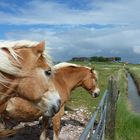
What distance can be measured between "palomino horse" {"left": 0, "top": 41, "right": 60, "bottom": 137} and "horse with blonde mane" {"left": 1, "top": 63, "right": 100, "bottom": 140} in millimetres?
4548

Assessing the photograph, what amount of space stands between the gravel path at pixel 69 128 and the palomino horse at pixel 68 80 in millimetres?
872

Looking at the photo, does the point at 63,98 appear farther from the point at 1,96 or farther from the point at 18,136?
the point at 1,96

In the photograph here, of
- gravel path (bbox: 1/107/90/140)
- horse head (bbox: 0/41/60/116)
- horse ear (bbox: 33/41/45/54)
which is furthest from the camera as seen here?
gravel path (bbox: 1/107/90/140)

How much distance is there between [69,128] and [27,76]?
7.57 m

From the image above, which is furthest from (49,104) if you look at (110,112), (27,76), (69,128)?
(69,128)

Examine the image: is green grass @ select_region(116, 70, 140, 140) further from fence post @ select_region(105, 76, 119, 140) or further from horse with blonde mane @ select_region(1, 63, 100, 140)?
horse with blonde mane @ select_region(1, 63, 100, 140)

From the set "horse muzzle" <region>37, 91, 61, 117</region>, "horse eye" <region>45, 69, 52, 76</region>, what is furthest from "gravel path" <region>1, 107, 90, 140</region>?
"horse eye" <region>45, 69, 52, 76</region>

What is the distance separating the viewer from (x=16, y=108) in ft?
23.7

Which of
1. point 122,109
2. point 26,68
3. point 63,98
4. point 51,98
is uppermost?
point 26,68

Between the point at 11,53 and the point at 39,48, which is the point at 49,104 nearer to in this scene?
the point at 39,48

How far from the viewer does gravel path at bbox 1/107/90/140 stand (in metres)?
10.4

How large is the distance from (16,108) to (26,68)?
3.09m

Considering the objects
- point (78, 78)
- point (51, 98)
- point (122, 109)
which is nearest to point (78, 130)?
point (78, 78)

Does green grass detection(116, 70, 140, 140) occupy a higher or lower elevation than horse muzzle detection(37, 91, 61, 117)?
lower
